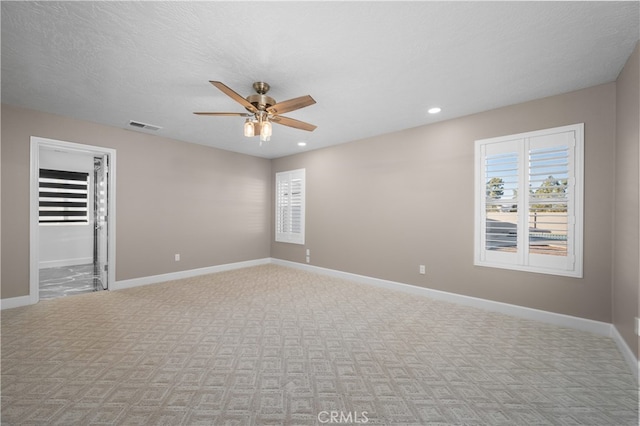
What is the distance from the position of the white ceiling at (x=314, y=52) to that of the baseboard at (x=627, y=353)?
8.45ft

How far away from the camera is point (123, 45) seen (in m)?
2.25

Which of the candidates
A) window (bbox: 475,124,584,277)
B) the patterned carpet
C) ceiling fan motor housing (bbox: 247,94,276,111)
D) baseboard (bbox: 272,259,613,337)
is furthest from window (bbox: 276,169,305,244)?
window (bbox: 475,124,584,277)

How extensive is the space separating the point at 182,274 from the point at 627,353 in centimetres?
603

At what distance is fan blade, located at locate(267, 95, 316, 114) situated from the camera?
2.45m

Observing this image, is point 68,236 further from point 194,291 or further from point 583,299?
point 583,299

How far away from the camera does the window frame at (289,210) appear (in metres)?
6.03

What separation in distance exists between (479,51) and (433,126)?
73.6 inches

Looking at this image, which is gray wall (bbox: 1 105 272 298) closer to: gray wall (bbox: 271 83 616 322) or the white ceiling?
the white ceiling

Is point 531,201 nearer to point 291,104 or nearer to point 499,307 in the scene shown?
point 499,307

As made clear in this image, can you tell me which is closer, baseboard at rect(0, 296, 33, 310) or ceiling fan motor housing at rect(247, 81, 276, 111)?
ceiling fan motor housing at rect(247, 81, 276, 111)

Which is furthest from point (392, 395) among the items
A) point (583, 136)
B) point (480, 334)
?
point (583, 136)

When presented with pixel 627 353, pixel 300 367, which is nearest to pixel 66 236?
pixel 300 367

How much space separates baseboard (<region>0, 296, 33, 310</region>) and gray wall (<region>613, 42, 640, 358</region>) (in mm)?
6697

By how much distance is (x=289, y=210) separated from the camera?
6.31 meters
